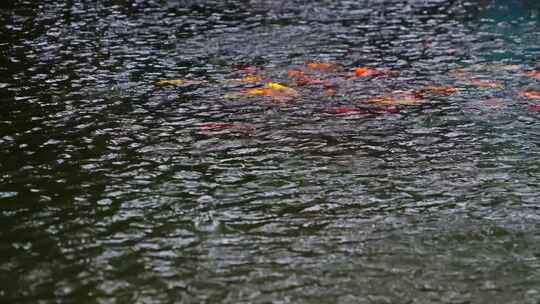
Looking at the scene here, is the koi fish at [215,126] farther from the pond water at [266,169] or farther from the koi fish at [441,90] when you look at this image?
the koi fish at [441,90]

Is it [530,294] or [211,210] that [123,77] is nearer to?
[211,210]

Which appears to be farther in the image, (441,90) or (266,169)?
(441,90)

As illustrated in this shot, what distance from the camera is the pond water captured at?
1036cm

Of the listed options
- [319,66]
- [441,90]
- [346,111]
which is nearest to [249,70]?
[319,66]

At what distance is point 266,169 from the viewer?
1408cm

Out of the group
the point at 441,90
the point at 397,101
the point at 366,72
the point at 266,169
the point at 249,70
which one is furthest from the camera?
the point at 249,70

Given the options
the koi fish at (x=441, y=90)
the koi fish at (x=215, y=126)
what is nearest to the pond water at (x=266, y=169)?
the koi fish at (x=215, y=126)

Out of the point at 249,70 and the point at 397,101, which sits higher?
the point at 249,70

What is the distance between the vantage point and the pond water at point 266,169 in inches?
408

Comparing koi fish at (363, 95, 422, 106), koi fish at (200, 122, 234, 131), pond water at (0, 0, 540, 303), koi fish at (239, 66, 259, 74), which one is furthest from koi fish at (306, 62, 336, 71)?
koi fish at (200, 122, 234, 131)

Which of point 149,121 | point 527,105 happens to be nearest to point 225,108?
point 149,121

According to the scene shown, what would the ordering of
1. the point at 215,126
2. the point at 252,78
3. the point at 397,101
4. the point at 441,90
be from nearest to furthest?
the point at 215,126 < the point at 397,101 < the point at 441,90 < the point at 252,78

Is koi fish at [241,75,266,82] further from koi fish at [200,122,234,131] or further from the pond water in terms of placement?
koi fish at [200,122,234,131]

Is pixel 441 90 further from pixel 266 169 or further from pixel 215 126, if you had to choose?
pixel 266 169
